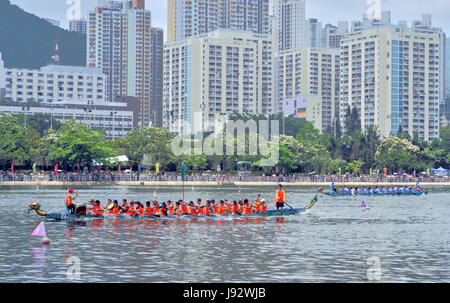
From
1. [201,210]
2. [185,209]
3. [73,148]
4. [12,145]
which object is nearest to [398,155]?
[73,148]

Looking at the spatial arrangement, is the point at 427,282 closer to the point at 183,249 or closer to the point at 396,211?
the point at 183,249

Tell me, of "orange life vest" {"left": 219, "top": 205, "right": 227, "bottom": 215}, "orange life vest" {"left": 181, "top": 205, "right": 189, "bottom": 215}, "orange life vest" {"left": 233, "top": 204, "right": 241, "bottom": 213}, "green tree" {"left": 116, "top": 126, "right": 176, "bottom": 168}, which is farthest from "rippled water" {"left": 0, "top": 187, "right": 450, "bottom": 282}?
"green tree" {"left": 116, "top": 126, "right": 176, "bottom": 168}

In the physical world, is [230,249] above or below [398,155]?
below

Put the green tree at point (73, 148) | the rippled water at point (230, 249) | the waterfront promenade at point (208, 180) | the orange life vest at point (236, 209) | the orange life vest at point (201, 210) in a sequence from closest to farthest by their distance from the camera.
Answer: the rippled water at point (230, 249)
the orange life vest at point (201, 210)
the orange life vest at point (236, 209)
the waterfront promenade at point (208, 180)
the green tree at point (73, 148)

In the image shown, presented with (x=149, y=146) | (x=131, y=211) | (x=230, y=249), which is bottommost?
(x=230, y=249)

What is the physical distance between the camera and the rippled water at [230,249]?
3039 centimetres

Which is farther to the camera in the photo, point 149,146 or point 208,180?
point 149,146

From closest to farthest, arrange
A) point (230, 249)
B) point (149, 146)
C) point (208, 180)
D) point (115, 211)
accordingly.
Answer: point (230, 249) < point (115, 211) < point (208, 180) < point (149, 146)

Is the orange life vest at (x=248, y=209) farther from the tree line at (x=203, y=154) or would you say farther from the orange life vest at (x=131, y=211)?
the tree line at (x=203, y=154)

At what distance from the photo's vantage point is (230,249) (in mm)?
38625

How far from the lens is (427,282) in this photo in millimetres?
28875

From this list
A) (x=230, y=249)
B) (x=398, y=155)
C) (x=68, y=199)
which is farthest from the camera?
(x=398, y=155)

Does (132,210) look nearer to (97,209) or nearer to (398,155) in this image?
(97,209)

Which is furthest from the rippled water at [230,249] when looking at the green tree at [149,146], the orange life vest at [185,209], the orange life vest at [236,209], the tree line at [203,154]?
the green tree at [149,146]
